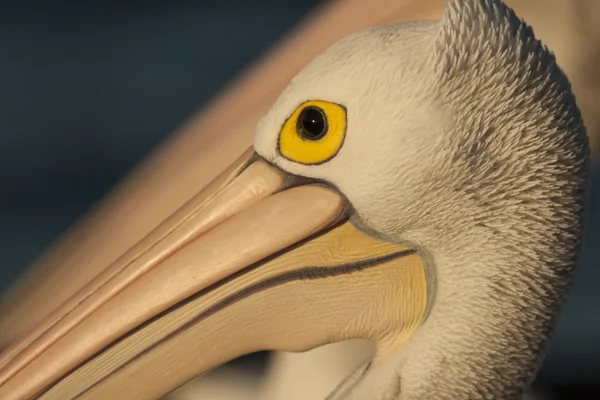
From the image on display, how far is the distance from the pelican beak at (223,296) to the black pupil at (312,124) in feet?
0.31

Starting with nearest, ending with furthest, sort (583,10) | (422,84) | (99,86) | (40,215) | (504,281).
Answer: (422,84)
(504,281)
(583,10)
(40,215)
(99,86)

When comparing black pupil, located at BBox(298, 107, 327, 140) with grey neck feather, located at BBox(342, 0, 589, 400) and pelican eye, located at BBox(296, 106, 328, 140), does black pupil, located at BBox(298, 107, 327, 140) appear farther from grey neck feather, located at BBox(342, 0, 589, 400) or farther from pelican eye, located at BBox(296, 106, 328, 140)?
grey neck feather, located at BBox(342, 0, 589, 400)

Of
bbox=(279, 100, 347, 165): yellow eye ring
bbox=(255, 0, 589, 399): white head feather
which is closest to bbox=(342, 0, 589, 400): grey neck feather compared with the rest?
bbox=(255, 0, 589, 399): white head feather

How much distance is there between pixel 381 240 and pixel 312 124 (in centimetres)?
24

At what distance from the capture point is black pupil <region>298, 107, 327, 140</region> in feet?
5.86

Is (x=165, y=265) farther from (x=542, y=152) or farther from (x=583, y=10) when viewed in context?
(x=583, y=10)

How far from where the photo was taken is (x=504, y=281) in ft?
5.98

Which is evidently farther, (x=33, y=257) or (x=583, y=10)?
(x=33, y=257)

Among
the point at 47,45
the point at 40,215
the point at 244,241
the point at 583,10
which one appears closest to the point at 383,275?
the point at 244,241

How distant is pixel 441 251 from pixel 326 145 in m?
0.27

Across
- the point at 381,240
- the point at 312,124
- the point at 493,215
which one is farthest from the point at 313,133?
the point at 493,215

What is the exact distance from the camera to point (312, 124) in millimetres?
1802

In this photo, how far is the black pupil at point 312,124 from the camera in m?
1.79

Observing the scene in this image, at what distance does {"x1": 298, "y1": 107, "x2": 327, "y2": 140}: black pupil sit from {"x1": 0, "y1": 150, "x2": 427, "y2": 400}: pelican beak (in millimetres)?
95
